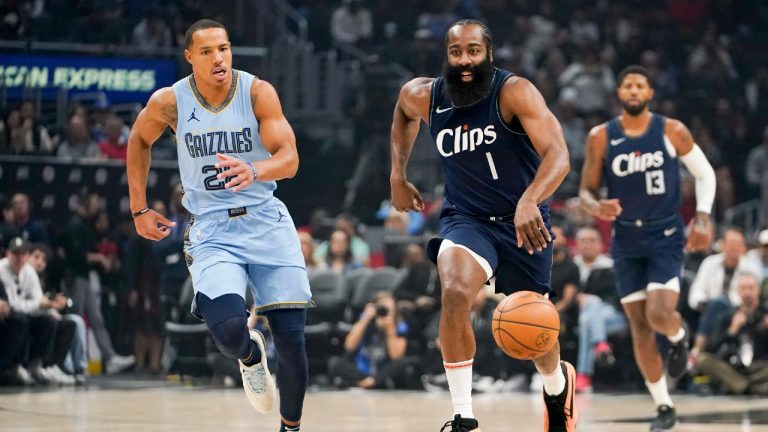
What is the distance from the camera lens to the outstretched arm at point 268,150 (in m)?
6.38

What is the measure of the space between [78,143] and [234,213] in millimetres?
8814

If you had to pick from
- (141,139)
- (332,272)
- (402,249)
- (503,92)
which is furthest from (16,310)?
(503,92)

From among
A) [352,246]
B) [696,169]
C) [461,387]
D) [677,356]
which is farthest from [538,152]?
[352,246]

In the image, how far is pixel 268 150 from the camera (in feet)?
22.4

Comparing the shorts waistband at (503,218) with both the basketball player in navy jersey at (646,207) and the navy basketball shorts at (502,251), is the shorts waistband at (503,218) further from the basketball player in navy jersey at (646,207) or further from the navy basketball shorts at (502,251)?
the basketball player in navy jersey at (646,207)

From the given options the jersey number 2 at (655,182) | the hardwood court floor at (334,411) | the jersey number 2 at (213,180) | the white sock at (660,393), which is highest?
the jersey number 2 at (655,182)

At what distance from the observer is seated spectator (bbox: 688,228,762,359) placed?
12.5 metres

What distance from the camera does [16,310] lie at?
13.1 m

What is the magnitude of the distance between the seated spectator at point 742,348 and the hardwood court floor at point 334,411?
36cm

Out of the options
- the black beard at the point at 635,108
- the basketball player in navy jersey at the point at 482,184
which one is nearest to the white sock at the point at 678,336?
the black beard at the point at 635,108

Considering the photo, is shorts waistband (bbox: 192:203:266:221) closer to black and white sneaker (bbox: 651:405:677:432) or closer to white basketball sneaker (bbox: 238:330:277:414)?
white basketball sneaker (bbox: 238:330:277:414)

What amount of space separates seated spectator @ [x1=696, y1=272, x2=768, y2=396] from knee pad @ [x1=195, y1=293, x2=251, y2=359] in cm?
667

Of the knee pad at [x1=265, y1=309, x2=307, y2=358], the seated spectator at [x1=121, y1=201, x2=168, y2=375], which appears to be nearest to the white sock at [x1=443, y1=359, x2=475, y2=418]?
the knee pad at [x1=265, y1=309, x2=307, y2=358]

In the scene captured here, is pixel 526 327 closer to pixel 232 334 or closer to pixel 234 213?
pixel 232 334
